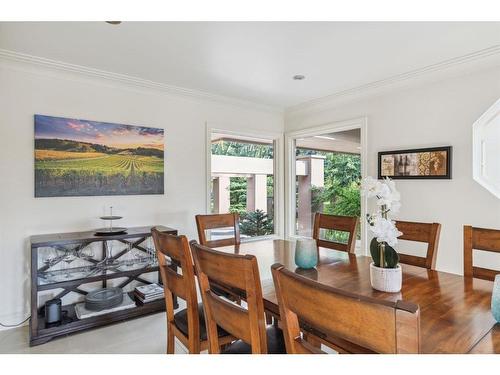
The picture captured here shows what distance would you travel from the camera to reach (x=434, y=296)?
134 centimetres

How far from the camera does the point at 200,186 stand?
3781 mm

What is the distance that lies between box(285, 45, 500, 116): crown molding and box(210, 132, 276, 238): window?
0.82 metres

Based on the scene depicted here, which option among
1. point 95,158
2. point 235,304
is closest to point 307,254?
point 235,304

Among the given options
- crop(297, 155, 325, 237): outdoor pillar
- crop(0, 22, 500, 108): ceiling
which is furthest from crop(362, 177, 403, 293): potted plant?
crop(297, 155, 325, 237): outdoor pillar

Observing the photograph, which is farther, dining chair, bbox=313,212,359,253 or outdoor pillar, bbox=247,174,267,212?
outdoor pillar, bbox=247,174,267,212

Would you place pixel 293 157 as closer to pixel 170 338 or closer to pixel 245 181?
pixel 245 181

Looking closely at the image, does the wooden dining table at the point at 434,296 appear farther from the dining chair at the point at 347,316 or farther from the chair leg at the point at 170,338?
the chair leg at the point at 170,338

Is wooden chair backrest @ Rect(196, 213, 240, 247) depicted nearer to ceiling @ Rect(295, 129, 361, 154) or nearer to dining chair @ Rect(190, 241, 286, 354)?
dining chair @ Rect(190, 241, 286, 354)

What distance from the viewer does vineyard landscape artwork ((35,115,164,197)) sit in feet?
9.25

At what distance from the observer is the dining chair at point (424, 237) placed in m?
1.92

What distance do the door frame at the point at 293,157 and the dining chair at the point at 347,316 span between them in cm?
291

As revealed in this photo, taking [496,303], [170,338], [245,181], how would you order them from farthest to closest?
[245,181] < [170,338] < [496,303]

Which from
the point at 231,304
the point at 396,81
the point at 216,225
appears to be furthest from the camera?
the point at 396,81

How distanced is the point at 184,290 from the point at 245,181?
2.87 metres
